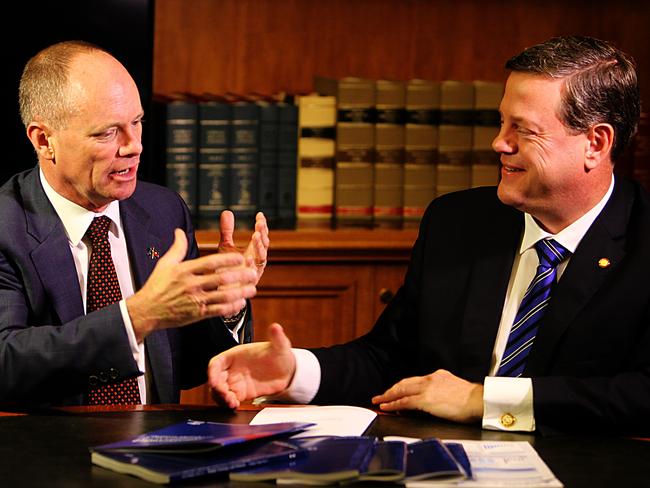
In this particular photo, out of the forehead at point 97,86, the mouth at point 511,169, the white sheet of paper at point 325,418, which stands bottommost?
the white sheet of paper at point 325,418

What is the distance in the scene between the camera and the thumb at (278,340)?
213 cm

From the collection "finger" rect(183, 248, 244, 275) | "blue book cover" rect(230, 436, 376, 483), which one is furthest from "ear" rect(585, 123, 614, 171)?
"blue book cover" rect(230, 436, 376, 483)

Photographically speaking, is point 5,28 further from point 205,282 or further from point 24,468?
point 24,468

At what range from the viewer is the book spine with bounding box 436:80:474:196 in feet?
12.3

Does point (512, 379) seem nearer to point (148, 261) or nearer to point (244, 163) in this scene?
point (148, 261)

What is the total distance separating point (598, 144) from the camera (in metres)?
2.37

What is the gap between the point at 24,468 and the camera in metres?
1.68

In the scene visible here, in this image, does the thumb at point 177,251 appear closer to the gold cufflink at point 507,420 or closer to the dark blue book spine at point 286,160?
the gold cufflink at point 507,420

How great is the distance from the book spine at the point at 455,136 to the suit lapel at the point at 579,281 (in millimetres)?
1452

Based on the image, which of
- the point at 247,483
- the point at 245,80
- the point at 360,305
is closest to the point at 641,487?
the point at 247,483

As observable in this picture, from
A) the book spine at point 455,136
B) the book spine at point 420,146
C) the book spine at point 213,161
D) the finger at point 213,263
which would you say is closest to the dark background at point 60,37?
the book spine at point 213,161

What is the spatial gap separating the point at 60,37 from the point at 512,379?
7.12 ft

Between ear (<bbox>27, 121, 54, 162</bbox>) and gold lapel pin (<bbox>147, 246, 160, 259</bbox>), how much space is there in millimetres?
298

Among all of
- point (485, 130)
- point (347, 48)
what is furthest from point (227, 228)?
point (347, 48)
